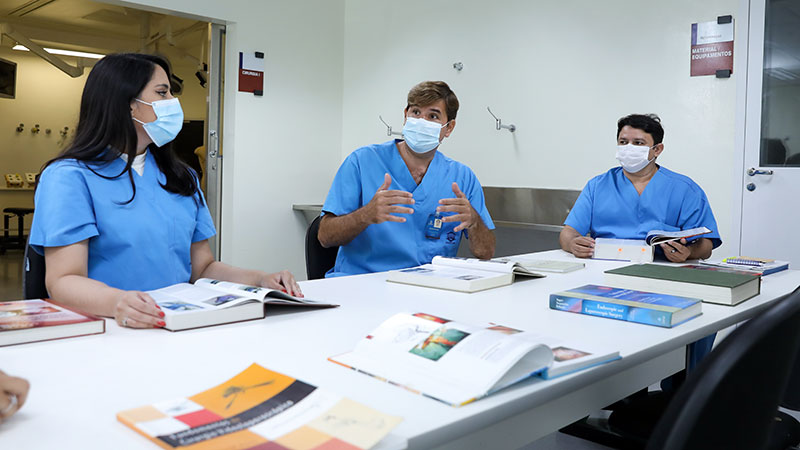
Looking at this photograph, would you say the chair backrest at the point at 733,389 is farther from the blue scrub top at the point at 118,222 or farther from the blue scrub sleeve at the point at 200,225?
the blue scrub sleeve at the point at 200,225

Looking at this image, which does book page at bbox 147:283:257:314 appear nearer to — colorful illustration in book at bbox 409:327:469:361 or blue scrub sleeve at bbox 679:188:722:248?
colorful illustration in book at bbox 409:327:469:361

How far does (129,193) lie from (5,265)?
6651 mm

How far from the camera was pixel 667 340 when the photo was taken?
3.72ft

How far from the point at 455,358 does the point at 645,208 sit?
6.21 feet

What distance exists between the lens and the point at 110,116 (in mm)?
1590

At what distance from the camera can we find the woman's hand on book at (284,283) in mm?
1402

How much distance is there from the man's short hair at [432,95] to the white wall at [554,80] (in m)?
1.57

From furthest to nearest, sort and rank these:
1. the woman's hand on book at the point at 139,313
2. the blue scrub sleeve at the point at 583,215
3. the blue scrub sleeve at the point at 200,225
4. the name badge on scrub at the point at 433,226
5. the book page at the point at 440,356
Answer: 1. the blue scrub sleeve at the point at 583,215
2. the name badge on scrub at the point at 433,226
3. the blue scrub sleeve at the point at 200,225
4. the woman's hand on book at the point at 139,313
5. the book page at the point at 440,356

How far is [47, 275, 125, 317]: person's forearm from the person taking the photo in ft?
3.93

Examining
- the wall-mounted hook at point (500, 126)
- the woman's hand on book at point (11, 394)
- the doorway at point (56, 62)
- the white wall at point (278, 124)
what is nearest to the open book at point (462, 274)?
the woman's hand on book at point (11, 394)

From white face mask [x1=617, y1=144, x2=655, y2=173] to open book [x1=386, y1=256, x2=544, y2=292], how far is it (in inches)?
39.4

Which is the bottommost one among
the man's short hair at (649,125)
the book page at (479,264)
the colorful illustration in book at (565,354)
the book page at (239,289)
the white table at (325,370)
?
the white table at (325,370)

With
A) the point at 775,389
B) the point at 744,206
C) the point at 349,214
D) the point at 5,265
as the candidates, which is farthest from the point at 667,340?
the point at 5,265

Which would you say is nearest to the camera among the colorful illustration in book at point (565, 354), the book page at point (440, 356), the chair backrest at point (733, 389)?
the chair backrest at point (733, 389)
